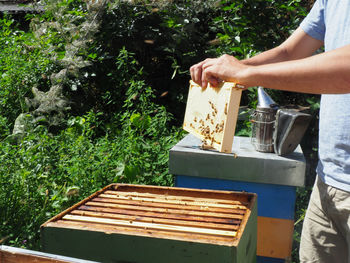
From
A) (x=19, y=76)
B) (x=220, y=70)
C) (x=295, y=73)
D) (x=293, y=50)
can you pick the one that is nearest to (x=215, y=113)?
(x=220, y=70)

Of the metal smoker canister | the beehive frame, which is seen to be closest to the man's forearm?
the beehive frame

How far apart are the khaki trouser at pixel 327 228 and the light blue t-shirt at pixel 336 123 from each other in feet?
0.21

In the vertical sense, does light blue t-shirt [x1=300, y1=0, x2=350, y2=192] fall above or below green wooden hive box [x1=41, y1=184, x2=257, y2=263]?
above

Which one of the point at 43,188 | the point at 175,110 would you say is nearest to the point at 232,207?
the point at 43,188

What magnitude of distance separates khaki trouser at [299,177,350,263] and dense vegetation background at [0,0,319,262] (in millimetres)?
1281

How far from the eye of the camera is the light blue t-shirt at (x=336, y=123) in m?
1.36

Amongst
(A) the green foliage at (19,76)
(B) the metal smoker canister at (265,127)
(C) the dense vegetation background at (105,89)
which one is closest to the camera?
(B) the metal smoker canister at (265,127)

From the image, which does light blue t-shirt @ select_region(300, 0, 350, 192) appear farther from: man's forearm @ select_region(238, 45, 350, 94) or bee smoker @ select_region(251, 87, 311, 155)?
bee smoker @ select_region(251, 87, 311, 155)

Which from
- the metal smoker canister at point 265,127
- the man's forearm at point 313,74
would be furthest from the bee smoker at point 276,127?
the man's forearm at point 313,74

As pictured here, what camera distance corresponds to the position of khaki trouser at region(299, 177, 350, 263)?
1449 mm

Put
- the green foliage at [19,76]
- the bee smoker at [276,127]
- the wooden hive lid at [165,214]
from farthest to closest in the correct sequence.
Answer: the green foliage at [19,76], the bee smoker at [276,127], the wooden hive lid at [165,214]

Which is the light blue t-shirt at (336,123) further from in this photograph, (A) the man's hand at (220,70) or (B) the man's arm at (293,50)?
(A) the man's hand at (220,70)

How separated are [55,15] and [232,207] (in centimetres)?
362

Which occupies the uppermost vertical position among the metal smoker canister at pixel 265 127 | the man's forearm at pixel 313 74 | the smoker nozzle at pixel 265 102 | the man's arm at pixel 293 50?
the man's arm at pixel 293 50
